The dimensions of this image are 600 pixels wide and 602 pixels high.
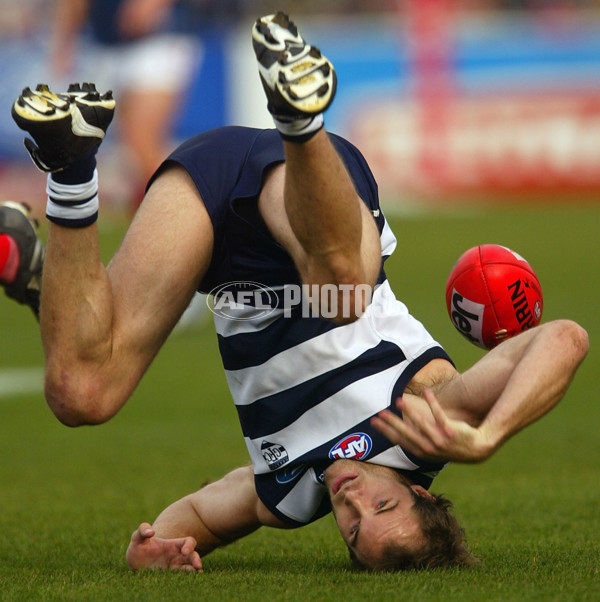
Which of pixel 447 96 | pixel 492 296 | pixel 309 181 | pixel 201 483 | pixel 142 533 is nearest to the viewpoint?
pixel 309 181

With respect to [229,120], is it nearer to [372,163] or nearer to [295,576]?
[372,163]

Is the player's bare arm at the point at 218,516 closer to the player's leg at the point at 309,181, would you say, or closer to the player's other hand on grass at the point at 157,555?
the player's other hand on grass at the point at 157,555

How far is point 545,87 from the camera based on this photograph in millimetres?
19484

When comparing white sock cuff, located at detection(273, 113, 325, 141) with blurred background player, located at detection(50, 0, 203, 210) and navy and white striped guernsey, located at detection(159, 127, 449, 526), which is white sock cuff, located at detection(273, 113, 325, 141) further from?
blurred background player, located at detection(50, 0, 203, 210)

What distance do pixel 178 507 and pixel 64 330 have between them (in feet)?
3.13

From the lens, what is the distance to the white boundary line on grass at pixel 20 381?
9070mm

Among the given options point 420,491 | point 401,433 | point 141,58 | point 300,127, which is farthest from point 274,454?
point 141,58

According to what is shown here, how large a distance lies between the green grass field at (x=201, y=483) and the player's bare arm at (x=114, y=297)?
0.66 m

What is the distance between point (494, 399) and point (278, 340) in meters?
0.84

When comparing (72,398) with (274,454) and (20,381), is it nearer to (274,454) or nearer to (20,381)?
(274,454)

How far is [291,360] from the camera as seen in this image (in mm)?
4301

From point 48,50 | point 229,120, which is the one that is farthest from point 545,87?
point 48,50

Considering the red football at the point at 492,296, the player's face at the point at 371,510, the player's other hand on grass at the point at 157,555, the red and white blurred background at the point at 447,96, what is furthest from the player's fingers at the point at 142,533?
the red and white blurred background at the point at 447,96

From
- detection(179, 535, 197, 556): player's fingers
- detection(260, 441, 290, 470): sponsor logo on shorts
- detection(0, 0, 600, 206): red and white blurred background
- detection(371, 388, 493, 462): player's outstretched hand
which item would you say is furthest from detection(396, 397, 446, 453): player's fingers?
detection(0, 0, 600, 206): red and white blurred background
